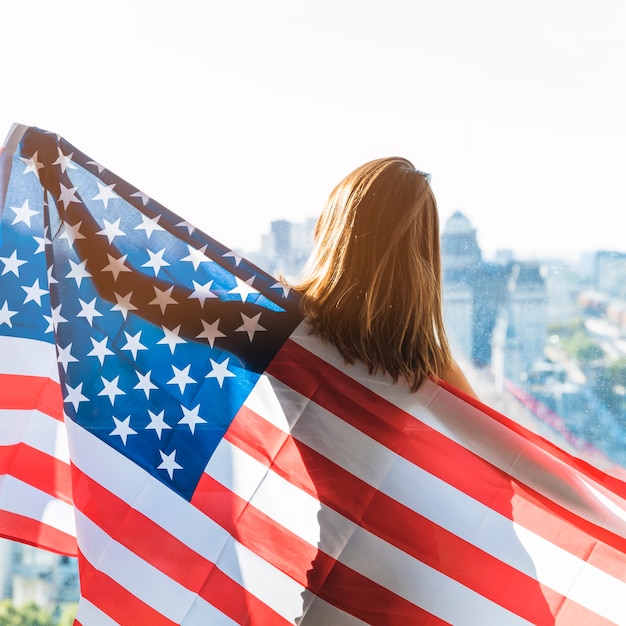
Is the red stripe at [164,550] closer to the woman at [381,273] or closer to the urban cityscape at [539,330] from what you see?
the woman at [381,273]

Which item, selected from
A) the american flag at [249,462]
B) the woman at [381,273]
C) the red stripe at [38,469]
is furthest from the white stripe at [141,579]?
the woman at [381,273]

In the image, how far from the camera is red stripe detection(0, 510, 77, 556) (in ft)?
4.49

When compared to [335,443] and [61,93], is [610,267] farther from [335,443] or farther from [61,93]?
[61,93]

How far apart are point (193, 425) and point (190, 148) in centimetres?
Answer: 68

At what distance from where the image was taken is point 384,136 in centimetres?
162

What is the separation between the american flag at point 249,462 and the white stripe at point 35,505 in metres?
0.14

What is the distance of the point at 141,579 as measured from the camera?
4.17ft

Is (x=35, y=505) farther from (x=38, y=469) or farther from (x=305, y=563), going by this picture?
(x=305, y=563)

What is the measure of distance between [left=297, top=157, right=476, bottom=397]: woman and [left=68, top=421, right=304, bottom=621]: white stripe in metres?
0.39

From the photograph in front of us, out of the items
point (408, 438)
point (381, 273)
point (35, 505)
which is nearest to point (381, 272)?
point (381, 273)

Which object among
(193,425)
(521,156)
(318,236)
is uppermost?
(521,156)

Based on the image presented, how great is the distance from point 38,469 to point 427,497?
29.2 inches

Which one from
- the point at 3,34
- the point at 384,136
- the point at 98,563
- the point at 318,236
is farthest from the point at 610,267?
the point at 3,34

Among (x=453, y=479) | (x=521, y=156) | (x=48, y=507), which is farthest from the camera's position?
(x=521, y=156)
